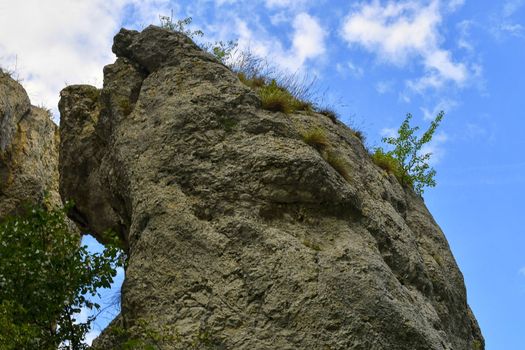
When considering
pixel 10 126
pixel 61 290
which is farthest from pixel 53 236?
pixel 10 126

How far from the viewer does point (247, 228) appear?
10867 mm

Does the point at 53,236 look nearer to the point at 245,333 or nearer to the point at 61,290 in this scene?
the point at 61,290

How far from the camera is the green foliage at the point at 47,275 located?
35.3 feet

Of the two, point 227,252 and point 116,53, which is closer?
point 227,252

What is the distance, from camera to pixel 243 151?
11.9 m

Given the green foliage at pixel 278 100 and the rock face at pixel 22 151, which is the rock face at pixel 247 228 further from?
the rock face at pixel 22 151

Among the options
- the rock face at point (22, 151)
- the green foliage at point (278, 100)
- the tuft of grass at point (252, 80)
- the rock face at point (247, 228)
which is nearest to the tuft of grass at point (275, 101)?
the green foliage at point (278, 100)

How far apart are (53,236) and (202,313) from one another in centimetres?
290

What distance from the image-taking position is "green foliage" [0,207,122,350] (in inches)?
423

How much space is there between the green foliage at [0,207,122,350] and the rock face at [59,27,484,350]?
58 centimetres

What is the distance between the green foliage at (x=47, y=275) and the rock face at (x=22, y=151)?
37.8 ft

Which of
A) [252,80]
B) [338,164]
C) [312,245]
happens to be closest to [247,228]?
[312,245]

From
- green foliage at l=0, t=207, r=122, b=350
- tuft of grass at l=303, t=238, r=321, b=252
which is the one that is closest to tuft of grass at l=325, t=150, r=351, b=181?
tuft of grass at l=303, t=238, r=321, b=252

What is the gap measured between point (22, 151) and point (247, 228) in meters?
15.5
